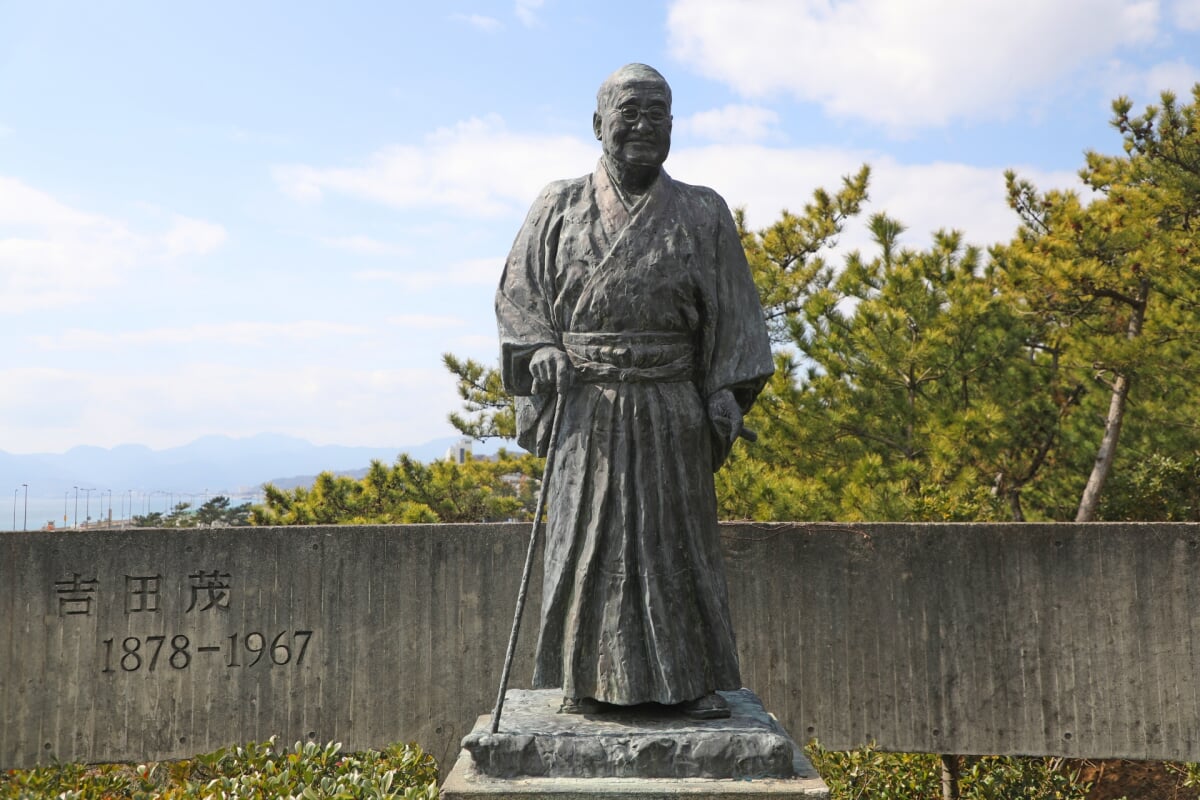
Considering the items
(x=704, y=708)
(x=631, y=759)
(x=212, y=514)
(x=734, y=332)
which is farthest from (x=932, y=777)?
(x=212, y=514)

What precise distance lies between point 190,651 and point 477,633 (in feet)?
5.85

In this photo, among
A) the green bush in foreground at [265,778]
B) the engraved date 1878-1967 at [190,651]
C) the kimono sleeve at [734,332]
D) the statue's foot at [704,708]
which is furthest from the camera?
the engraved date 1878-1967 at [190,651]

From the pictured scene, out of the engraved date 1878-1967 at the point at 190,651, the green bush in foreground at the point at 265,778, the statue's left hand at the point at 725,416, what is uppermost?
the statue's left hand at the point at 725,416

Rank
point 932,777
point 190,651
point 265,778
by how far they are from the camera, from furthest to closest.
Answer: point 932,777 → point 190,651 → point 265,778

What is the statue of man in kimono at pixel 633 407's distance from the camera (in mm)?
3393

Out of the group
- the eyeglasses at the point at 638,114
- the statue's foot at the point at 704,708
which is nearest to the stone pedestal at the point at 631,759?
the statue's foot at the point at 704,708

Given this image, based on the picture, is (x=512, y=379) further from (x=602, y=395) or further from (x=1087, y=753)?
(x=1087, y=753)

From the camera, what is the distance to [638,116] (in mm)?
3490

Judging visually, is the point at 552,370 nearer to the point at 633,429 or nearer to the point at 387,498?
the point at 633,429

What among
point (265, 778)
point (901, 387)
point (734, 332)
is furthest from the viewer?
point (901, 387)

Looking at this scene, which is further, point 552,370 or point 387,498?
point 387,498

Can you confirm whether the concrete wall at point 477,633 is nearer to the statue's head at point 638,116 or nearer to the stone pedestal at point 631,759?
the stone pedestal at point 631,759

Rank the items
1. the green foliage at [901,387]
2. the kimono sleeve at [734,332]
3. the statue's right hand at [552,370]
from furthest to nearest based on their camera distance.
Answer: the green foliage at [901,387] → the kimono sleeve at [734,332] → the statue's right hand at [552,370]

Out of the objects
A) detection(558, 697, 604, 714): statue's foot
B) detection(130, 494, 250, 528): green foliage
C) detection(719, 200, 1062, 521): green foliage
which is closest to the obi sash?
detection(558, 697, 604, 714): statue's foot
